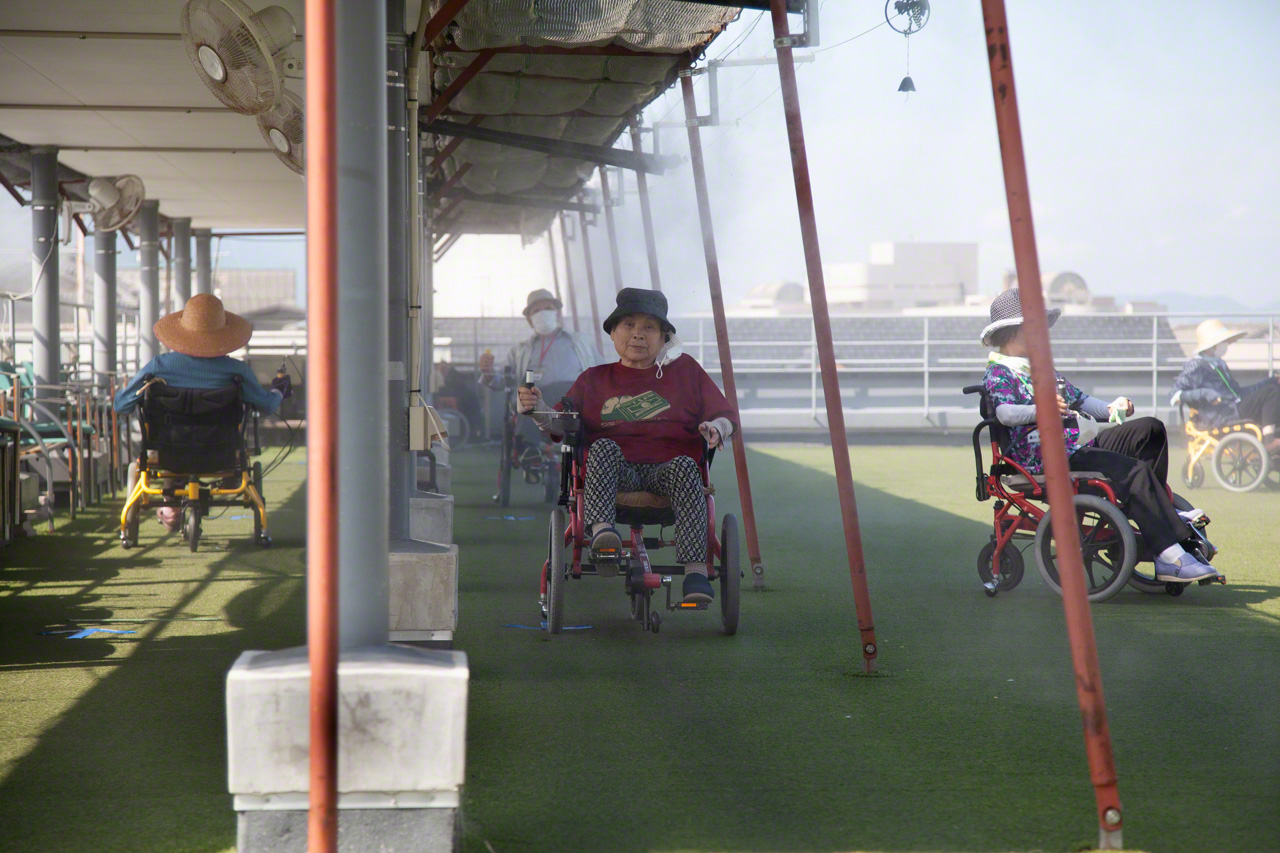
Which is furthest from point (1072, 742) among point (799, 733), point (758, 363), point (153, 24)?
point (758, 363)

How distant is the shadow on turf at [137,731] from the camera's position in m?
2.29

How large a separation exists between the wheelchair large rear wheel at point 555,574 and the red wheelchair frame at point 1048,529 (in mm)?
1593

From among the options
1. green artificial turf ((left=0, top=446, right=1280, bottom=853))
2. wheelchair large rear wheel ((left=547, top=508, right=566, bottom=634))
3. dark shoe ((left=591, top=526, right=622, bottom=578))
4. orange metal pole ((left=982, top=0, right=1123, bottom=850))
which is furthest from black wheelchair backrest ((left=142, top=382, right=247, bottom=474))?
orange metal pole ((left=982, top=0, right=1123, bottom=850))

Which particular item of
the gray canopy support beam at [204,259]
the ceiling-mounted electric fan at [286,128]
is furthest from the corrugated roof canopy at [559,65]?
the gray canopy support beam at [204,259]

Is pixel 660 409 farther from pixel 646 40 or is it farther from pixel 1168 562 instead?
pixel 1168 562

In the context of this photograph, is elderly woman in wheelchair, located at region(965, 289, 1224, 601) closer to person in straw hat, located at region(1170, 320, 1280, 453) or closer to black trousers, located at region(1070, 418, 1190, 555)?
black trousers, located at region(1070, 418, 1190, 555)

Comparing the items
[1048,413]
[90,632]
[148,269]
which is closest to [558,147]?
[90,632]

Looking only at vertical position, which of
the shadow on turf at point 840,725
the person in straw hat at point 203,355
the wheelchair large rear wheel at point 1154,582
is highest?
the person in straw hat at point 203,355

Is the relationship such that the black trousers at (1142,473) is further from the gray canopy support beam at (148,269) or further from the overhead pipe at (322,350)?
the gray canopy support beam at (148,269)

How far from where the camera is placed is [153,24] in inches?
231

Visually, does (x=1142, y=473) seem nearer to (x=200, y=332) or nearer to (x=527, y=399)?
(x=527, y=399)

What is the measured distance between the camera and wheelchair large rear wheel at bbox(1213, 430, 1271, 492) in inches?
354

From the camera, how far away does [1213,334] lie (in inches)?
373

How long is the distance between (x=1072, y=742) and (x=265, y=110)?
3.25 metres
